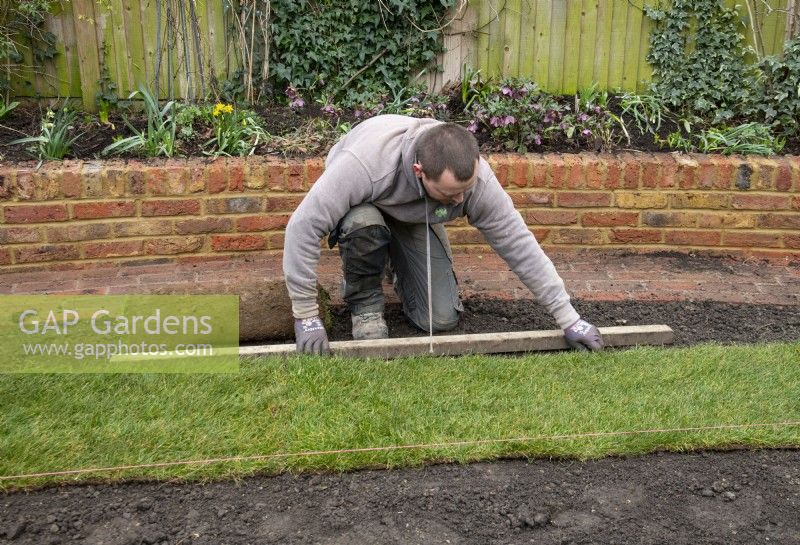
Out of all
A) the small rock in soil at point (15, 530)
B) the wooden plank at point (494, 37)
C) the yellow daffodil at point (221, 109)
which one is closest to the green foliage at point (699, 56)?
the wooden plank at point (494, 37)

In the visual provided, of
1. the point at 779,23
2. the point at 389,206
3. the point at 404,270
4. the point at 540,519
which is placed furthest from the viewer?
the point at 779,23

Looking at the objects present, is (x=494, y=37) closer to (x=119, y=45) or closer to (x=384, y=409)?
(x=119, y=45)

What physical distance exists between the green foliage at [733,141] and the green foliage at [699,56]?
1.42ft

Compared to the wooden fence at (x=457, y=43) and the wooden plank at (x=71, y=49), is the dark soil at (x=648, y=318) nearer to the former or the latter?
the wooden fence at (x=457, y=43)

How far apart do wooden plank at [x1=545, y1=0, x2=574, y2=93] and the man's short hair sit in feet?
10.1

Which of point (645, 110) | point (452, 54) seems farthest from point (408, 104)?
point (645, 110)

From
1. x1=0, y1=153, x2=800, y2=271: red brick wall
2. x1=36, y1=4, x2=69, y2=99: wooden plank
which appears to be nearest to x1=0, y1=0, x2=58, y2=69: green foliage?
x1=36, y1=4, x2=69, y2=99: wooden plank

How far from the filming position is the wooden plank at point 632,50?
21.8 feet

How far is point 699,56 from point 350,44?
2.57 m

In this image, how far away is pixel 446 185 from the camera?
12.9ft

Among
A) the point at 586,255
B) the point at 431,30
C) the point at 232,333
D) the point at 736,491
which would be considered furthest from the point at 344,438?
the point at 431,30

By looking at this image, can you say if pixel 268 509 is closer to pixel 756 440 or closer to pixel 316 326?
pixel 316 326

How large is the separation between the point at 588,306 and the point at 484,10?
2.66m

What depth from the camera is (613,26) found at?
6.69 metres
